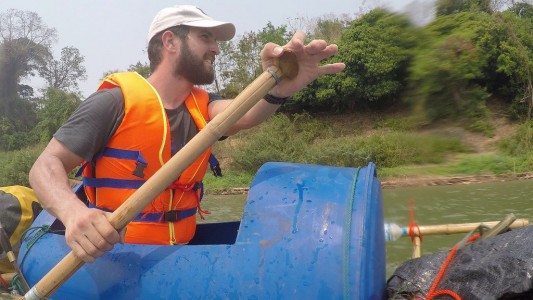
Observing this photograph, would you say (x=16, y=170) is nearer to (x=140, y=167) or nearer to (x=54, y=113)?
(x=54, y=113)

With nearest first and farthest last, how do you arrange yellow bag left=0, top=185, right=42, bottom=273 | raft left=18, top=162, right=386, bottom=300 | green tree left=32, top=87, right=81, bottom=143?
raft left=18, top=162, right=386, bottom=300 < yellow bag left=0, top=185, right=42, bottom=273 < green tree left=32, top=87, right=81, bottom=143

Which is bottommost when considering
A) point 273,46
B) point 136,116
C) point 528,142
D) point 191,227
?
point 528,142

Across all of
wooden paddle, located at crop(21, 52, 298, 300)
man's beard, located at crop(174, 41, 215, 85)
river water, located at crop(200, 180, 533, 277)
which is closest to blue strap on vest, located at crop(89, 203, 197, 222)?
wooden paddle, located at crop(21, 52, 298, 300)

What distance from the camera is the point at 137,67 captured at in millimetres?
28719

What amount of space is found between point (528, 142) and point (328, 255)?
796 cm

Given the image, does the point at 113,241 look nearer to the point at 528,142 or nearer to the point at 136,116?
the point at 136,116

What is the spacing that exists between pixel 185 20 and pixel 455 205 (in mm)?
7838

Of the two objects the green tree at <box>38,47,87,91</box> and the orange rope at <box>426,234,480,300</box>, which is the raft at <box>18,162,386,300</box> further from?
the green tree at <box>38,47,87,91</box>

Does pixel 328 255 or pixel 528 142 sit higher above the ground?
pixel 328 255

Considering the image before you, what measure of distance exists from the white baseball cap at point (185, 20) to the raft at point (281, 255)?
70cm

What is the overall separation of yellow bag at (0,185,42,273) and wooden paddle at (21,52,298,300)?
99 centimetres

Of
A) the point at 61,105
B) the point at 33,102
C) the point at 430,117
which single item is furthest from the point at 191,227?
the point at 33,102

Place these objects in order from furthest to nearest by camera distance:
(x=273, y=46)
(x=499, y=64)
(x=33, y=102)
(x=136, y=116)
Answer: (x=33, y=102) < (x=499, y=64) < (x=136, y=116) < (x=273, y=46)

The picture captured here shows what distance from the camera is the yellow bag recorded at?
2.53 metres
